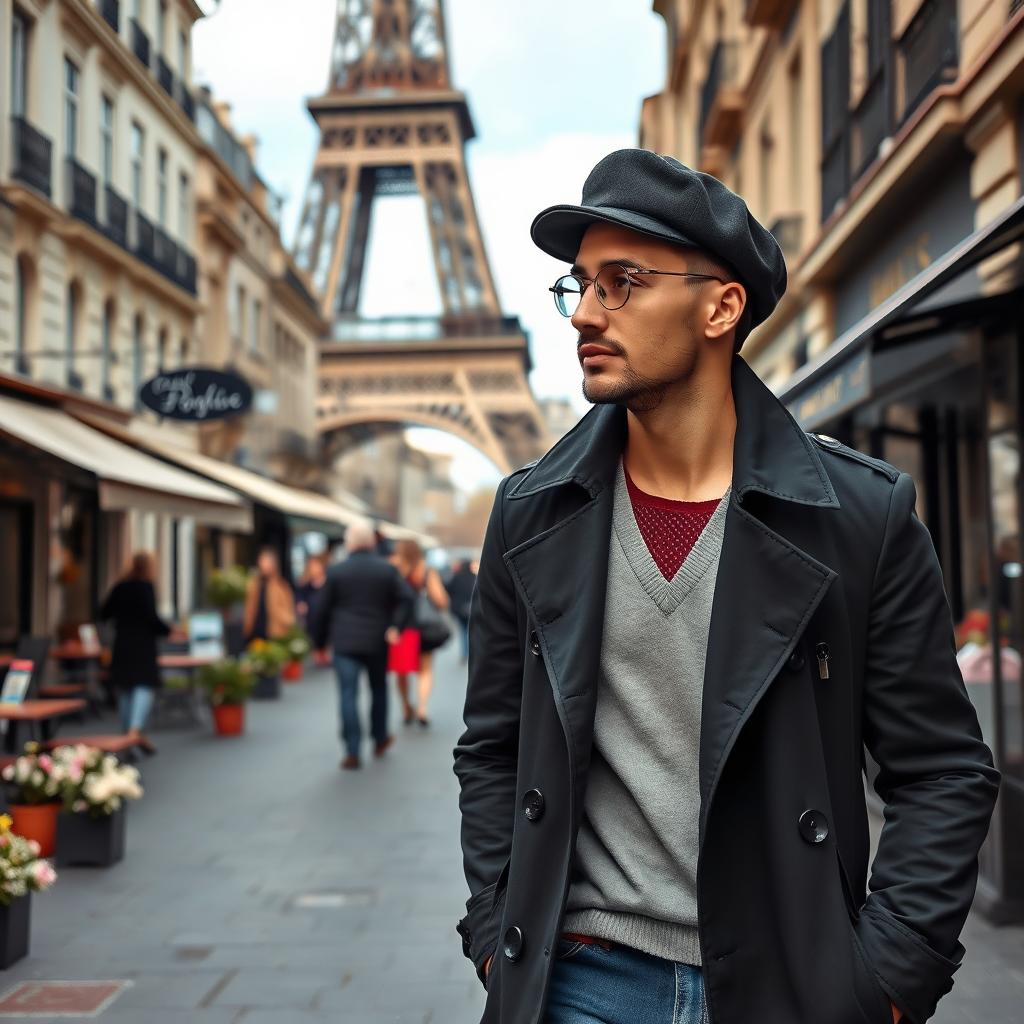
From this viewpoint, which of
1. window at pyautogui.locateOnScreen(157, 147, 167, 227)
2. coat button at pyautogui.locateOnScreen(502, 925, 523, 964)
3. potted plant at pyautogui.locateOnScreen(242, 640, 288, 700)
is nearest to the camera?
coat button at pyautogui.locateOnScreen(502, 925, 523, 964)

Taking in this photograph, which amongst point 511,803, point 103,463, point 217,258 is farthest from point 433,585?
point 217,258

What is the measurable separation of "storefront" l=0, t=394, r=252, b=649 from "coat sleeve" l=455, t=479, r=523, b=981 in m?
7.96

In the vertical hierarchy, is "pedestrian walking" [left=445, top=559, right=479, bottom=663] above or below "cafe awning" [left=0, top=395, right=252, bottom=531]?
below

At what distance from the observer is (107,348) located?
17.1 m

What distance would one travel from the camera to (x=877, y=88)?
1030 centimetres

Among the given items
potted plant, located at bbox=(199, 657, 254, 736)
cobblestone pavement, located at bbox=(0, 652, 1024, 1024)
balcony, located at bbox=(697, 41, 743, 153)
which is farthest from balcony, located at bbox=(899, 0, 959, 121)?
balcony, located at bbox=(697, 41, 743, 153)

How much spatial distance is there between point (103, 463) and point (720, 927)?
10114 millimetres

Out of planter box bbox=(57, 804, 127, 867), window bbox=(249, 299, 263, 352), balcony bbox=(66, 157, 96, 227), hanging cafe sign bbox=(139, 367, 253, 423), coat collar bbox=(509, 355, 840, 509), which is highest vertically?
window bbox=(249, 299, 263, 352)

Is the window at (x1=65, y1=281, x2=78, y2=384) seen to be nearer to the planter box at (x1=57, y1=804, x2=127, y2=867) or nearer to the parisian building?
the parisian building

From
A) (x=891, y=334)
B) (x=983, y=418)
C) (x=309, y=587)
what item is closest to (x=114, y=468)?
(x=891, y=334)

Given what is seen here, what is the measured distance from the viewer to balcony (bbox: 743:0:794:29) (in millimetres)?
14211

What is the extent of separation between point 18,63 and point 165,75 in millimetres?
1304

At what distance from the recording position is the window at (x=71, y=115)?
28.3 feet

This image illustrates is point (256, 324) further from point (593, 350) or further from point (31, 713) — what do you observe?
point (593, 350)
